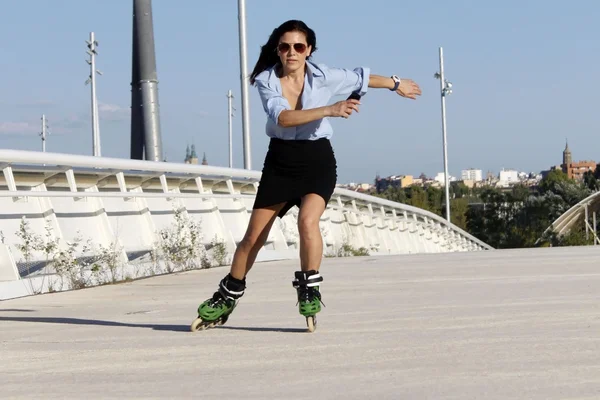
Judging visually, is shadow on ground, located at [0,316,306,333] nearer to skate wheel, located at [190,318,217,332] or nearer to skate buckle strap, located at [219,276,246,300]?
skate wheel, located at [190,318,217,332]

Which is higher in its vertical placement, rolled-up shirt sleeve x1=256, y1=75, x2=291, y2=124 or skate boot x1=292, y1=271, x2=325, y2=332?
rolled-up shirt sleeve x1=256, y1=75, x2=291, y2=124

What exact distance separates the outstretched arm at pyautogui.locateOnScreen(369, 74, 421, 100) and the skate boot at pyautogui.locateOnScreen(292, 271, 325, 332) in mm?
1179

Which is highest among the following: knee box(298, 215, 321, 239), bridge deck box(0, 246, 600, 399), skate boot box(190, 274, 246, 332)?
knee box(298, 215, 321, 239)

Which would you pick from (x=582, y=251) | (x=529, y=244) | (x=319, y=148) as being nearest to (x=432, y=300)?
(x=319, y=148)

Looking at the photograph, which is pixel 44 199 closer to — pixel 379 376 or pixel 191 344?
pixel 191 344

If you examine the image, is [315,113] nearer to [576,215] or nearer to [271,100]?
[271,100]

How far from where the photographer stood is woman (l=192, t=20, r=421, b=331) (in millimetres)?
7371

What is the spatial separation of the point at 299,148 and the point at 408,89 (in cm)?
84

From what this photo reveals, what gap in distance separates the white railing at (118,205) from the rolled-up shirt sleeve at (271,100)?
449 cm

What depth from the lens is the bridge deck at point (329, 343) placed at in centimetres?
508

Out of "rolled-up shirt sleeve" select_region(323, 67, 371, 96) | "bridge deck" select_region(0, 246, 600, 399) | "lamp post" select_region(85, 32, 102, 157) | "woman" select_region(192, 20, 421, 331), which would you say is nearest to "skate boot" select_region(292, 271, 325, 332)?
"woman" select_region(192, 20, 421, 331)

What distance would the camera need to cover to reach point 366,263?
15594 mm

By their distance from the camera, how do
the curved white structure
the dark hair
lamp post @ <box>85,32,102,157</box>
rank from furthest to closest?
1. the curved white structure
2. lamp post @ <box>85,32,102,157</box>
3. the dark hair

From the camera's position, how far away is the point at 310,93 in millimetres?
7406
